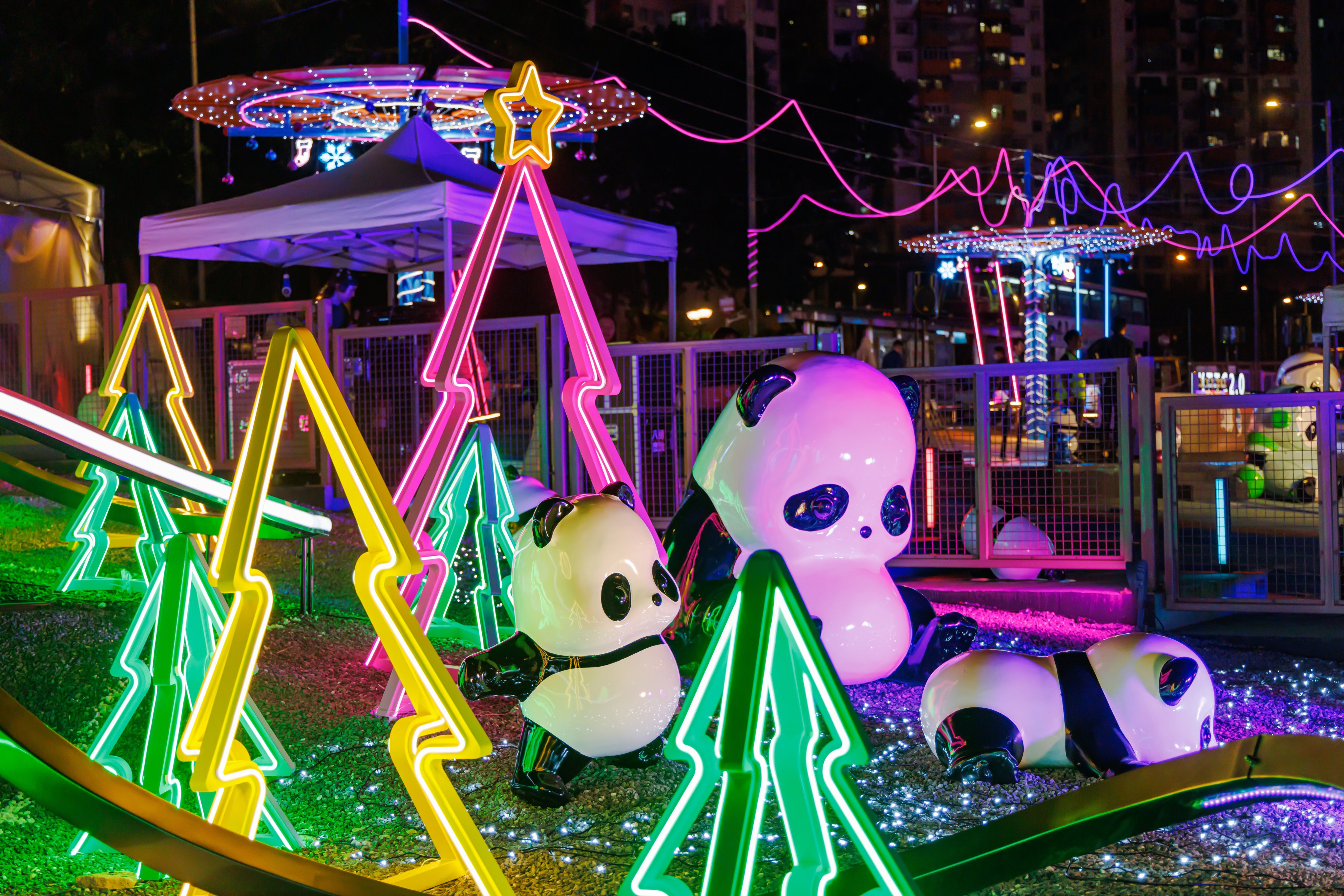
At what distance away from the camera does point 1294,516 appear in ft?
25.1

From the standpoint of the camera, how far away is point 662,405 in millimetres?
8844

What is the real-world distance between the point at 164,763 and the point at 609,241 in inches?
318

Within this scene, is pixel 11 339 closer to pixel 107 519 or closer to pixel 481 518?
pixel 107 519

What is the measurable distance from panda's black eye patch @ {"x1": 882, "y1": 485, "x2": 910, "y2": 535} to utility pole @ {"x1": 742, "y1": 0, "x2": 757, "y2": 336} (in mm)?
13832

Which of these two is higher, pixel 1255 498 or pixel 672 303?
pixel 672 303

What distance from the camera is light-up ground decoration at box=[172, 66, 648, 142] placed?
9.48m

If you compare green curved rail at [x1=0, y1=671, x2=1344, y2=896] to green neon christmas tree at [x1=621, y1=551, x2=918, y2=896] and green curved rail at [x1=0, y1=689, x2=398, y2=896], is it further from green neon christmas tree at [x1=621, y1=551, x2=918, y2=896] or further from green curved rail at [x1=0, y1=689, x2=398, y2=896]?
green neon christmas tree at [x1=621, y1=551, x2=918, y2=896]

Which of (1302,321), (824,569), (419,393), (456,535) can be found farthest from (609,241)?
(1302,321)

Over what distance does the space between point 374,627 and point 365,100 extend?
8.67 m

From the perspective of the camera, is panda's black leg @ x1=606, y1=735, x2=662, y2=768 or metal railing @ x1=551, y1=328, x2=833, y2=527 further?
metal railing @ x1=551, y1=328, x2=833, y2=527

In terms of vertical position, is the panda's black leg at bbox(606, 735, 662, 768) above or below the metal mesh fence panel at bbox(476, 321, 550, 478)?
below

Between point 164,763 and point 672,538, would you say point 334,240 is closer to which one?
point 672,538

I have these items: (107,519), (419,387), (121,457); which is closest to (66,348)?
(419,387)

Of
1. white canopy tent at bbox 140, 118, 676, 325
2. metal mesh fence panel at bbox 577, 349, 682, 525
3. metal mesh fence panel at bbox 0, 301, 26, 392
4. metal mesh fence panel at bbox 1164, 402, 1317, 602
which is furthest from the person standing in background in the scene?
metal mesh fence panel at bbox 1164, 402, 1317, 602
